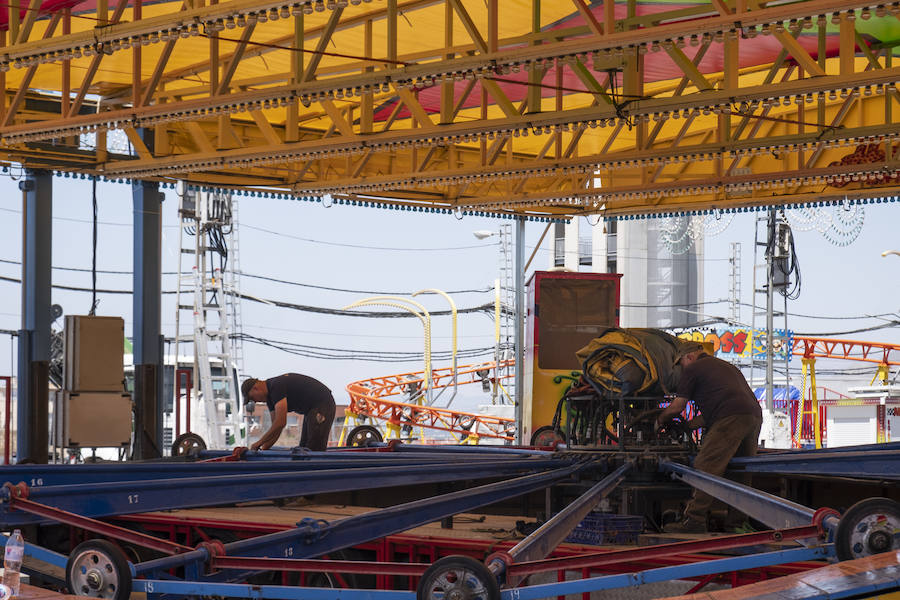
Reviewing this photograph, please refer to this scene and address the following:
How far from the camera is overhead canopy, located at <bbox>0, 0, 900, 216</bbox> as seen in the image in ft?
33.5

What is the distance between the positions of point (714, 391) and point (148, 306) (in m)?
10.7

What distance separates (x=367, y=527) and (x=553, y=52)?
15.8 feet

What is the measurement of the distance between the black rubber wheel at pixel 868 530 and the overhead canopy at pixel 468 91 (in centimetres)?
464

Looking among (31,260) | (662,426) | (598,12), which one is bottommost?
(662,426)

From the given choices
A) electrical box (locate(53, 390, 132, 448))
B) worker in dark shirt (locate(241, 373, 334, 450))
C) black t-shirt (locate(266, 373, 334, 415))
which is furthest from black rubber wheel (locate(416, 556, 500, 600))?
electrical box (locate(53, 390, 132, 448))

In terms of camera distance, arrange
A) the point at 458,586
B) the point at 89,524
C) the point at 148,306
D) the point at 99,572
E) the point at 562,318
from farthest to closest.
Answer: the point at 562,318
the point at 148,306
the point at 89,524
the point at 99,572
the point at 458,586

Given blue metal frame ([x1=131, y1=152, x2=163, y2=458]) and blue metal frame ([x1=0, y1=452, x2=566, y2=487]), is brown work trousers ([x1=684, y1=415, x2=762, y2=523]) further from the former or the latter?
blue metal frame ([x1=131, y1=152, x2=163, y2=458])

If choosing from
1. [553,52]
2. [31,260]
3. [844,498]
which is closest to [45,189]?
[31,260]

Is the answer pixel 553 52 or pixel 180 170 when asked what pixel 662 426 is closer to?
pixel 553 52

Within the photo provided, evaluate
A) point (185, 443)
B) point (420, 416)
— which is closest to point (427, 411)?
point (420, 416)

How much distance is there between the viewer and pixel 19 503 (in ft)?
24.6

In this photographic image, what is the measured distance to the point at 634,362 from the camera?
32.0 feet

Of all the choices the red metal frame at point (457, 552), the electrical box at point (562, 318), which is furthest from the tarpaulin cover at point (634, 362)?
the electrical box at point (562, 318)

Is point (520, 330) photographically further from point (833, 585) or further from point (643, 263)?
point (643, 263)
